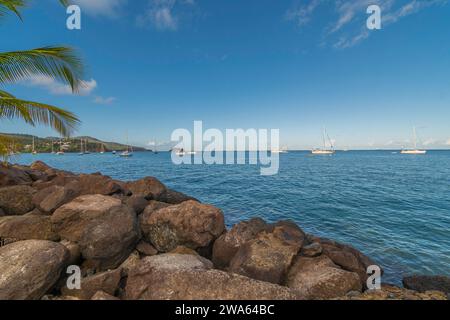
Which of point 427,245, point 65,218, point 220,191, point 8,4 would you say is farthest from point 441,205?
point 8,4

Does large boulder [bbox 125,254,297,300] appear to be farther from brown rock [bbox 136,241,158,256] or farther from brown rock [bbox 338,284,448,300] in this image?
brown rock [bbox 136,241,158,256]

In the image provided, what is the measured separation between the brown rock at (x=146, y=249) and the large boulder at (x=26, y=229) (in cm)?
241

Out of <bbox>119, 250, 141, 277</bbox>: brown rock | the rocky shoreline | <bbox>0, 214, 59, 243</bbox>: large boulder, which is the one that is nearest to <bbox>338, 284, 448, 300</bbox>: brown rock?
the rocky shoreline

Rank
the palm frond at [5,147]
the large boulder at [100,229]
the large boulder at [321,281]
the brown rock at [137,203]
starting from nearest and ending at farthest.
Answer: the large boulder at [321,281]
the large boulder at [100,229]
the palm frond at [5,147]
the brown rock at [137,203]

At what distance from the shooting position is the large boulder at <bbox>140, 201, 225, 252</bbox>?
22.3 feet

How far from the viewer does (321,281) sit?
15.7 ft

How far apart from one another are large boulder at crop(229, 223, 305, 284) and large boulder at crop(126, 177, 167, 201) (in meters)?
5.91

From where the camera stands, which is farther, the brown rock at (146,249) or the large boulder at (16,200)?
the large boulder at (16,200)

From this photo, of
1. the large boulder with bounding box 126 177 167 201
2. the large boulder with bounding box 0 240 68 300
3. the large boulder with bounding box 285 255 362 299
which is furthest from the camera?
the large boulder with bounding box 126 177 167 201

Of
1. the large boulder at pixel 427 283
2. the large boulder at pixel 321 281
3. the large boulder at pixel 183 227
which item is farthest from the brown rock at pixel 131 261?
the large boulder at pixel 427 283

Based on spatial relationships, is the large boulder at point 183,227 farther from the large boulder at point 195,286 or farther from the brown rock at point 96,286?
the large boulder at point 195,286

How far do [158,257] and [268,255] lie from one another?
9.70ft

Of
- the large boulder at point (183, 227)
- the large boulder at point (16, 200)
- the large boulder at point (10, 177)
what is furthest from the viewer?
the large boulder at point (10, 177)

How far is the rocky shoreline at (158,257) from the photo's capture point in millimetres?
4020
